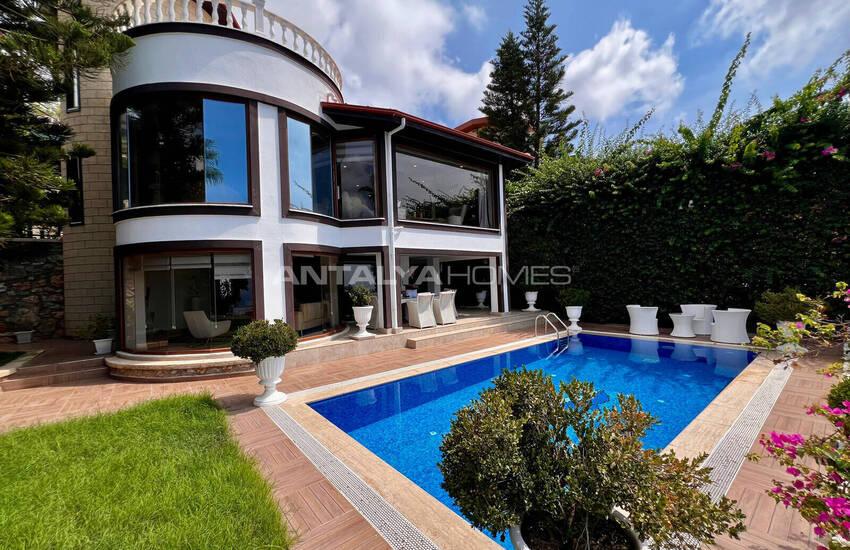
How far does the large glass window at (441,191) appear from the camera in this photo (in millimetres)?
10211

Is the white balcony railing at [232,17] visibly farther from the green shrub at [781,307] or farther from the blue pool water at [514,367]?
the green shrub at [781,307]

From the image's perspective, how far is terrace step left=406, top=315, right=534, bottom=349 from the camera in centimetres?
909

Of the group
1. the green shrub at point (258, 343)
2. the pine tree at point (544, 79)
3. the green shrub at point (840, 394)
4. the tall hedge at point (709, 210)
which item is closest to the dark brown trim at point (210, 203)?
the green shrub at point (258, 343)

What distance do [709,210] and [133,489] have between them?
12.7m

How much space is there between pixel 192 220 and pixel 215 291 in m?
1.56

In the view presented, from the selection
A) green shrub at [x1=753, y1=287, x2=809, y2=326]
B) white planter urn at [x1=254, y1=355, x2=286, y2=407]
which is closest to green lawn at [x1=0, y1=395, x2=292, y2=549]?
white planter urn at [x1=254, y1=355, x2=286, y2=407]

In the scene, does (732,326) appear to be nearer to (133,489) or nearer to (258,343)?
(258,343)

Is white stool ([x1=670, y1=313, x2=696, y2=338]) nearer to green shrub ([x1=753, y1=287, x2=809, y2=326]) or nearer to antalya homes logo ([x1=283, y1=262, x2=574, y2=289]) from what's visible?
green shrub ([x1=753, y1=287, x2=809, y2=326])

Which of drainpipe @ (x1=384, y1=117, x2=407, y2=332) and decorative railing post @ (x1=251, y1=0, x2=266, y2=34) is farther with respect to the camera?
drainpipe @ (x1=384, y1=117, x2=407, y2=332)

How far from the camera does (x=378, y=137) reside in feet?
31.0

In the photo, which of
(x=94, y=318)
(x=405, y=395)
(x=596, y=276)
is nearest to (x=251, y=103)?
(x=94, y=318)

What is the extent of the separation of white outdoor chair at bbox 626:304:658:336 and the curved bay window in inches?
414

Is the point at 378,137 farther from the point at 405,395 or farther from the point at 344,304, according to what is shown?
the point at 405,395

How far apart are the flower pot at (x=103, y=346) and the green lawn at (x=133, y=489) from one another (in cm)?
415
